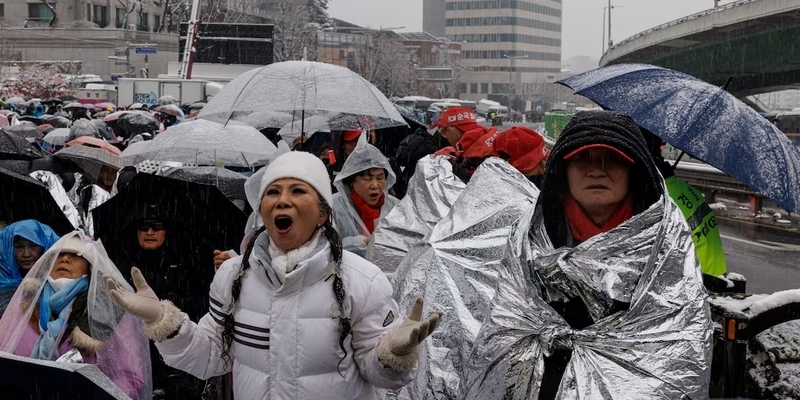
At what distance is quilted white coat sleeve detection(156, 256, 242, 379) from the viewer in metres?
3.47

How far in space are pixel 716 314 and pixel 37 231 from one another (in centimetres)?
332

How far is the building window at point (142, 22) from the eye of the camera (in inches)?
3435

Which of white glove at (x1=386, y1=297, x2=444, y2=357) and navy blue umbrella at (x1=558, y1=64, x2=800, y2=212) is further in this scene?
navy blue umbrella at (x1=558, y1=64, x2=800, y2=212)

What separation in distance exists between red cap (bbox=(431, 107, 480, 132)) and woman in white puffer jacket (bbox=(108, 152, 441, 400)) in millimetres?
6419

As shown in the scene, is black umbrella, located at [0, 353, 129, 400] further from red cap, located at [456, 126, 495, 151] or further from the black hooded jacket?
red cap, located at [456, 126, 495, 151]

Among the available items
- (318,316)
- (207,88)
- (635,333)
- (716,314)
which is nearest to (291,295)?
(318,316)

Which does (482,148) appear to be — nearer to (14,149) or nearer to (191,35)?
(14,149)

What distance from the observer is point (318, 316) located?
3.40 metres

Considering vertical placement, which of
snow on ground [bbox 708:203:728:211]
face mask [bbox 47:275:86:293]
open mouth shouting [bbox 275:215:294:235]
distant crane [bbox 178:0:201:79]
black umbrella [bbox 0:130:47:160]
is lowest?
snow on ground [bbox 708:203:728:211]

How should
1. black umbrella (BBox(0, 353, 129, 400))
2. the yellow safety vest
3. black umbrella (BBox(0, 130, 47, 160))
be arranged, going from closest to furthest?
black umbrella (BBox(0, 353, 129, 400)) < the yellow safety vest < black umbrella (BBox(0, 130, 47, 160))

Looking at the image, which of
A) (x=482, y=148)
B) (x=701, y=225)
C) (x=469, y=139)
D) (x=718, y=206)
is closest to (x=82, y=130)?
(x=469, y=139)

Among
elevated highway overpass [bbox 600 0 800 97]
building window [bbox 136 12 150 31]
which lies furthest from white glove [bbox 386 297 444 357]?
building window [bbox 136 12 150 31]

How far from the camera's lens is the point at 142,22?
290 feet

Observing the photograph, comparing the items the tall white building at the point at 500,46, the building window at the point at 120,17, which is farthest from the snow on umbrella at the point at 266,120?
the tall white building at the point at 500,46
